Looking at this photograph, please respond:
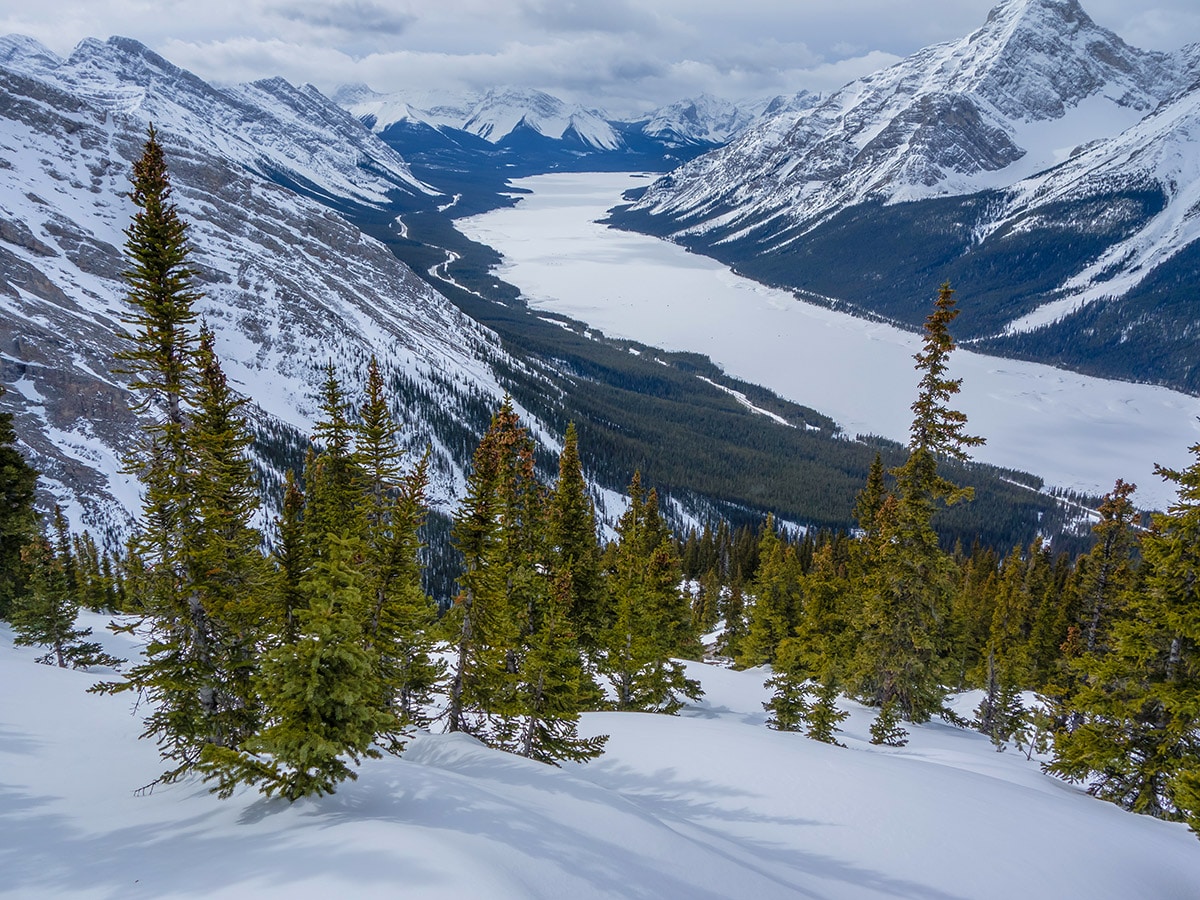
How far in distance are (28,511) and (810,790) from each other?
39627mm

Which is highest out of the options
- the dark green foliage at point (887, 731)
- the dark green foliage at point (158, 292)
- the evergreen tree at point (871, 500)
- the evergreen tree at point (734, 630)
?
the dark green foliage at point (158, 292)

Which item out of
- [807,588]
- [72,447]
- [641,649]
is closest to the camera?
[641,649]

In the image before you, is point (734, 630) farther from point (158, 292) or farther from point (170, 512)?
point (158, 292)

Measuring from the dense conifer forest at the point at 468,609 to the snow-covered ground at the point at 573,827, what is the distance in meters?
1.13

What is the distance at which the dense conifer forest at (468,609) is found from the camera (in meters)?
13.8

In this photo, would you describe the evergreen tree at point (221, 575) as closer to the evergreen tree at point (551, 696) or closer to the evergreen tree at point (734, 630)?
the evergreen tree at point (551, 696)

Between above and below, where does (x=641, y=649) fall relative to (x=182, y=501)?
below

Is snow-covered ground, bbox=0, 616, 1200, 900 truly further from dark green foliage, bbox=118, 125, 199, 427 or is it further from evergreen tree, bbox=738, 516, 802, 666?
evergreen tree, bbox=738, 516, 802, 666

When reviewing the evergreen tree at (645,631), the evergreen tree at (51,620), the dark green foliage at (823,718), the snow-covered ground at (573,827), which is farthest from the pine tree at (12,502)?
the dark green foliage at (823,718)

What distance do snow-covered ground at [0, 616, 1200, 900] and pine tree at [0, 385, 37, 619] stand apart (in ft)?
48.4

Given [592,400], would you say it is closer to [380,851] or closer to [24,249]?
[24,249]

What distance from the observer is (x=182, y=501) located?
1478 centimetres

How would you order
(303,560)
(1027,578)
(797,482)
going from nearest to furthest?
1. (303,560)
2. (1027,578)
3. (797,482)

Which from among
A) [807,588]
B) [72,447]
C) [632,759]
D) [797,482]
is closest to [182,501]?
[632,759]
